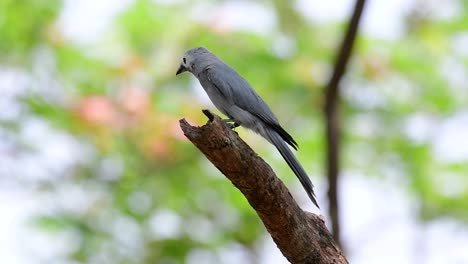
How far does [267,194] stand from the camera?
4.12 metres

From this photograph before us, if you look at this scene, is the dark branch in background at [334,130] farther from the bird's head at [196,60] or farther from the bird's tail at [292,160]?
the bird's tail at [292,160]

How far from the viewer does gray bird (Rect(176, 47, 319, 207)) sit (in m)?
5.09

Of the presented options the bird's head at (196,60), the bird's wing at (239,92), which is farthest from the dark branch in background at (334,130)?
the bird's wing at (239,92)

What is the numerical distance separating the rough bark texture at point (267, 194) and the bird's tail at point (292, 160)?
18cm

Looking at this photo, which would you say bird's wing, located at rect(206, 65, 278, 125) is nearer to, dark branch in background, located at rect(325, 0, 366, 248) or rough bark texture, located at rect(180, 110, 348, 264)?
rough bark texture, located at rect(180, 110, 348, 264)

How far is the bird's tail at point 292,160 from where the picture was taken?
4.68 metres

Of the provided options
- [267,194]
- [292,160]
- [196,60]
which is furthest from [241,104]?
[267,194]

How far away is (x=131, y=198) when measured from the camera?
9406 millimetres

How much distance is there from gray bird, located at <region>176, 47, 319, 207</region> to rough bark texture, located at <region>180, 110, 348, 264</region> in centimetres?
61

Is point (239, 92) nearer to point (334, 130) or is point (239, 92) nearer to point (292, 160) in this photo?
point (292, 160)

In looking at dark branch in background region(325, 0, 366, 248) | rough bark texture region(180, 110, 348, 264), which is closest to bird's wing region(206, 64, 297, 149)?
rough bark texture region(180, 110, 348, 264)

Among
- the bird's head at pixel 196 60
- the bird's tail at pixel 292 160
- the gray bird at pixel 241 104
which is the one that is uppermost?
the bird's head at pixel 196 60

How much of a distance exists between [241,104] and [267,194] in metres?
1.26

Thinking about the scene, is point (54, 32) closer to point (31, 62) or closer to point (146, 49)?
point (31, 62)
